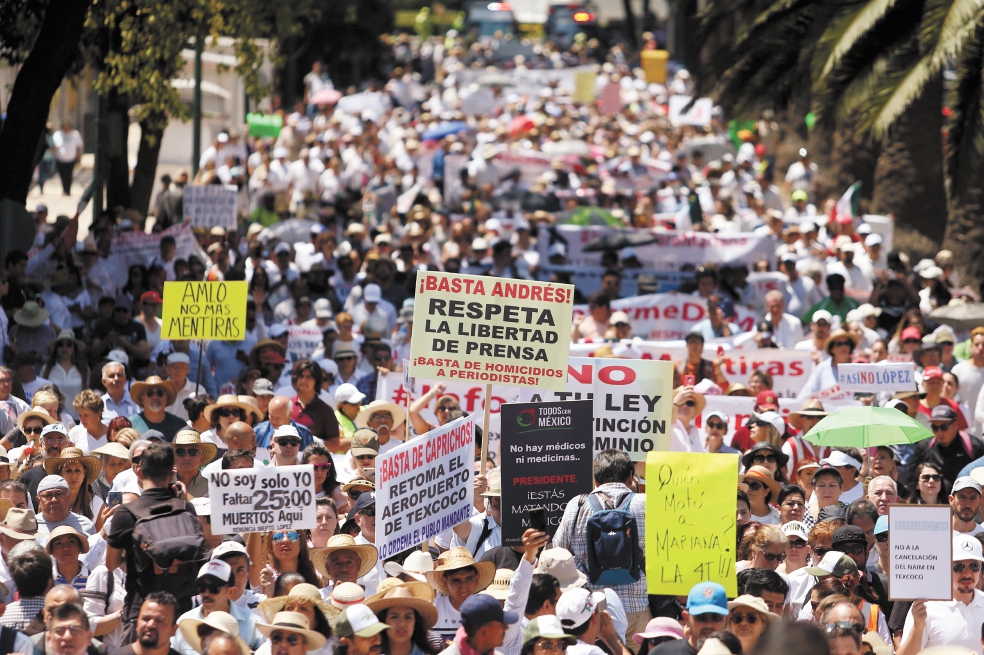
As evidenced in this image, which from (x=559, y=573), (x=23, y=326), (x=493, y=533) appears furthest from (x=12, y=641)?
(x=23, y=326)

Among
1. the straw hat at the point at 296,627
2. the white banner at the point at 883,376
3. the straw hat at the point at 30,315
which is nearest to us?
the straw hat at the point at 296,627

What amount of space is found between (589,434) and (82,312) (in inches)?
291

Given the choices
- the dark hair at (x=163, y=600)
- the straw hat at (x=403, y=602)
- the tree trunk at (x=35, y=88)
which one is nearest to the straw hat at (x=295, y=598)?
the straw hat at (x=403, y=602)

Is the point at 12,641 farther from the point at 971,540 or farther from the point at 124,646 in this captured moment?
the point at 971,540

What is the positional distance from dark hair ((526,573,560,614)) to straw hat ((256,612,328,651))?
99cm

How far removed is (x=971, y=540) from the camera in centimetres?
848

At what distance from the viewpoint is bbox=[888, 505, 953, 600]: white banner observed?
7.84 m

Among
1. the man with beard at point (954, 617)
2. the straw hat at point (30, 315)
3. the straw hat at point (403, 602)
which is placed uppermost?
the straw hat at point (30, 315)

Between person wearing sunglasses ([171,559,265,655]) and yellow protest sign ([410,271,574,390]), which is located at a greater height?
yellow protest sign ([410,271,574,390])

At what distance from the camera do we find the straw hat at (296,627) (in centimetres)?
690

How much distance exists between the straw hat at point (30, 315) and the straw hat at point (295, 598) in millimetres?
7373

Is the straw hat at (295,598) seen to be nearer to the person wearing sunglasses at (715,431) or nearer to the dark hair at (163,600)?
the dark hair at (163,600)

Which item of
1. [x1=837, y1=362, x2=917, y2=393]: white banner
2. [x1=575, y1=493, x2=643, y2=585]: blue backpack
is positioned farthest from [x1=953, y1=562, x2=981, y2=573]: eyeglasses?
[x1=837, y1=362, x2=917, y2=393]: white banner

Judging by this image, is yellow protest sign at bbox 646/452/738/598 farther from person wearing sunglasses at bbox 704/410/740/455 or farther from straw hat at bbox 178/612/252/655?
person wearing sunglasses at bbox 704/410/740/455
